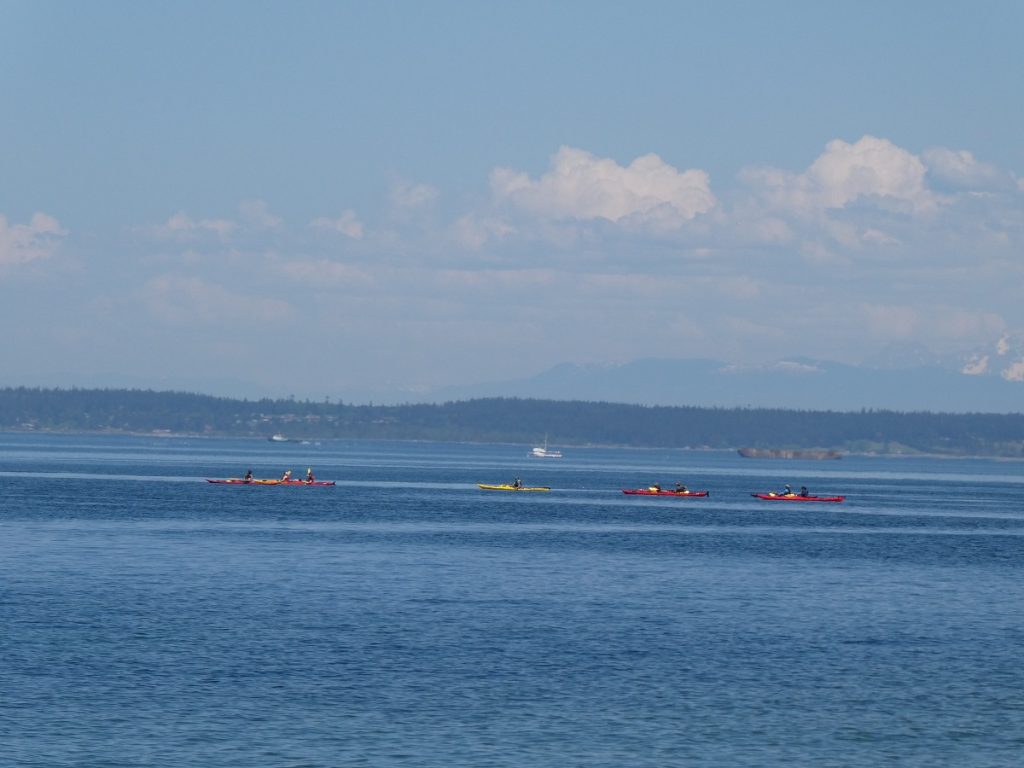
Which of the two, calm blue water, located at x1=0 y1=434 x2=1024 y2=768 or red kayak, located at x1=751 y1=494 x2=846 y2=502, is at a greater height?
red kayak, located at x1=751 y1=494 x2=846 y2=502

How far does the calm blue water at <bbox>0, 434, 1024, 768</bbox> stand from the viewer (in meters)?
41.0

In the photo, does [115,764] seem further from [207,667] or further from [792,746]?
[792,746]

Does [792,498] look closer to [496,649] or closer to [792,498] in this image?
[792,498]

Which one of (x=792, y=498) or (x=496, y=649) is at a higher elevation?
(x=792, y=498)

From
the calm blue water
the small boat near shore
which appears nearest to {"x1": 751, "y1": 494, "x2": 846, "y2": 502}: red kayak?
the small boat near shore

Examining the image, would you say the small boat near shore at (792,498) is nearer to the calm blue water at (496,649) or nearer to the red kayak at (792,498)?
the red kayak at (792,498)

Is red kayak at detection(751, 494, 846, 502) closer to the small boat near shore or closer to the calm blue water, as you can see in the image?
the small boat near shore

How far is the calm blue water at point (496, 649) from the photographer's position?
4103 cm

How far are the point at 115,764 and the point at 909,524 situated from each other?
348 feet

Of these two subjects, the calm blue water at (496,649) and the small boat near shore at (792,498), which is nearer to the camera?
the calm blue water at (496,649)

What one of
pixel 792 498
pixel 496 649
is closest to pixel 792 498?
pixel 792 498

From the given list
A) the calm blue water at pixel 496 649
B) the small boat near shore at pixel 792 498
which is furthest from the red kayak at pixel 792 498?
the calm blue water at pixel 496 649

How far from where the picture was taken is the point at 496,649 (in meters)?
54.8

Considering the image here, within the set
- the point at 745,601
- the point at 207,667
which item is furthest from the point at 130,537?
the point at 207,667
